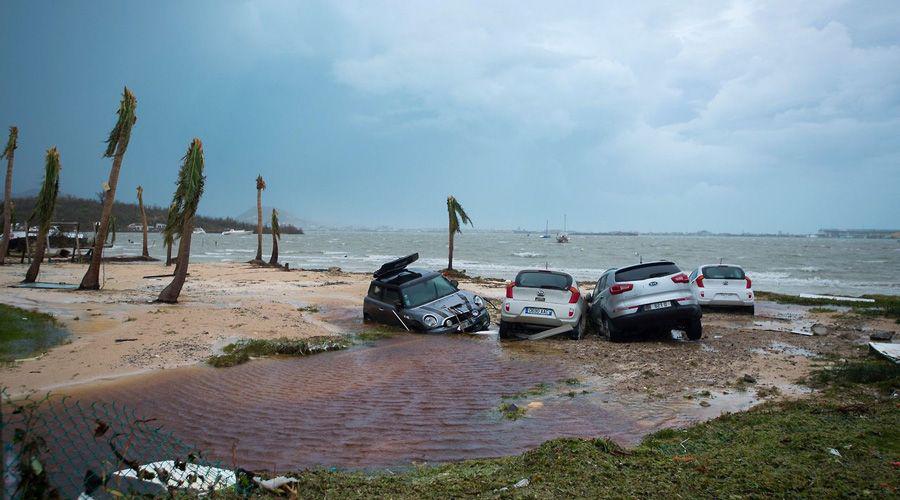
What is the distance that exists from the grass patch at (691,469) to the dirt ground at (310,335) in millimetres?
2453

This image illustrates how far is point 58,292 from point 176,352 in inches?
417

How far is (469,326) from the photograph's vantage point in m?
13.0

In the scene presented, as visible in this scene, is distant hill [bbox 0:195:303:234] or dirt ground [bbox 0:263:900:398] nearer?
dirt ground [bbox 0:263:900:398]

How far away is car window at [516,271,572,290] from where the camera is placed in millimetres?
12031

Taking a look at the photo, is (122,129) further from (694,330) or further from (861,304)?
(861,304)

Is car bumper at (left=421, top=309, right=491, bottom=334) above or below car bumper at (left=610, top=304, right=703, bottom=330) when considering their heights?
below

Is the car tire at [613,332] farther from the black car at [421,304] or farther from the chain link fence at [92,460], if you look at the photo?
the chain link fence at [92,460]

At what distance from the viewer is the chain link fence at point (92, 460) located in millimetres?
2906

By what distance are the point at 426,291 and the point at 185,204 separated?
8065mm

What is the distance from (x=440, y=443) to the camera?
17.8 ft

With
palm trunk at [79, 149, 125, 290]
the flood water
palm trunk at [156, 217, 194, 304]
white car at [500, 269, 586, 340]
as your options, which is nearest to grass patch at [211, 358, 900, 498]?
the flood water

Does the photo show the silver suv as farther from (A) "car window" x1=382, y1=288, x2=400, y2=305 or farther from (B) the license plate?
(A) "car window" x1=382, y1=288, x2=400, y2=305

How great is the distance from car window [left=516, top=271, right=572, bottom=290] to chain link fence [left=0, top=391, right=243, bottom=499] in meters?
8.03

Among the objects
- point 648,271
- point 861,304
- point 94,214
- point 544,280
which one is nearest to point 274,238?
point 544,280
